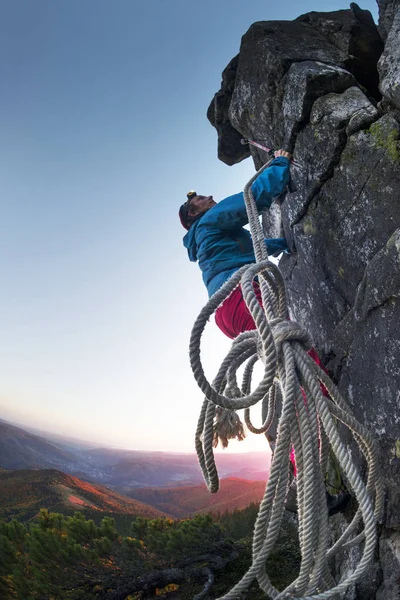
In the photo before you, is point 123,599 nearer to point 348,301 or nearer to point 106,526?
point 106,526

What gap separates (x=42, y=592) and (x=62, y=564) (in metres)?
0.26

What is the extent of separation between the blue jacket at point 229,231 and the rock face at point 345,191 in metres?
0.32

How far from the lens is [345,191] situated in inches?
116

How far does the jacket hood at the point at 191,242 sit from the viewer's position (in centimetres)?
356

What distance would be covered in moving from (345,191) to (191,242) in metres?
1.45

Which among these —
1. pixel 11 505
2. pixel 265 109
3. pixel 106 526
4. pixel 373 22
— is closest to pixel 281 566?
pixel 106 526

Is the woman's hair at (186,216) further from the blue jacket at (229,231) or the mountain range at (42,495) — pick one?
the mountain range at (42,495)

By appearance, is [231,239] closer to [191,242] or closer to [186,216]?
[191,242]

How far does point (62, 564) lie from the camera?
3.81m

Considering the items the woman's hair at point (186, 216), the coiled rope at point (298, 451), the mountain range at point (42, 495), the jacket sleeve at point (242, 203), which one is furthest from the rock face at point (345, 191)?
the mountain range at point (42, 495)

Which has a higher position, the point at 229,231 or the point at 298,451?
the point at 229,231

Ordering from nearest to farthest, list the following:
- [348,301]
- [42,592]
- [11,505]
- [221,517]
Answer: [348,301]
[42,592]
[221,517]
[11,505]

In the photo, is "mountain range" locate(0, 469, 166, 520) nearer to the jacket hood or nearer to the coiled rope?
the jacket hood

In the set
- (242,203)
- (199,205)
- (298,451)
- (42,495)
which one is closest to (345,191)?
(242,203)
